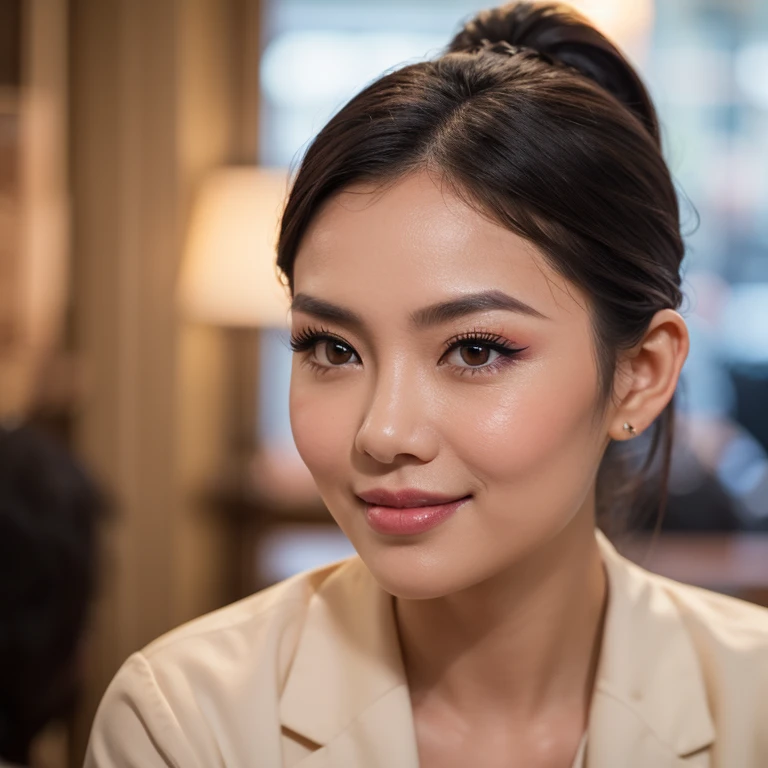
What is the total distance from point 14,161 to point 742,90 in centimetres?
237

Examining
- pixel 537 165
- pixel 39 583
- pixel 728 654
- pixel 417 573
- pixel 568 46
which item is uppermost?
pixel 568 46

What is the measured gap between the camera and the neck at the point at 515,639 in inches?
45.5

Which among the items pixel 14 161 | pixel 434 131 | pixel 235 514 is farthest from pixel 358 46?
pixel 434 131

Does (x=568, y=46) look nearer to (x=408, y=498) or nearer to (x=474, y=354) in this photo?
(x=474, y=354)

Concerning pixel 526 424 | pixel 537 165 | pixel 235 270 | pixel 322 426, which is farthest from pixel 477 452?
pixel 235 270

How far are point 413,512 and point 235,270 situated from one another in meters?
2.20

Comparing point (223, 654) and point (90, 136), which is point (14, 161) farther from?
point (223, 654)

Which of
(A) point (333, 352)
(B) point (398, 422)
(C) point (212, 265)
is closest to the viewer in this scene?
(B) point (398, 422)

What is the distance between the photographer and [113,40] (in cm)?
325

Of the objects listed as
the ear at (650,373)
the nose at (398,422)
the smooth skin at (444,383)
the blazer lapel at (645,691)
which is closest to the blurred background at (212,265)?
the blazer lapel at (645,691)

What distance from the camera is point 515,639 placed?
3.83 ft

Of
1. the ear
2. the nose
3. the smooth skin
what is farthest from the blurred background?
the nose

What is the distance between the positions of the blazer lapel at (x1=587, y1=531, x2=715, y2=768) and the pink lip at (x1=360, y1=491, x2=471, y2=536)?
322 mm

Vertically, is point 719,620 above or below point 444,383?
below
